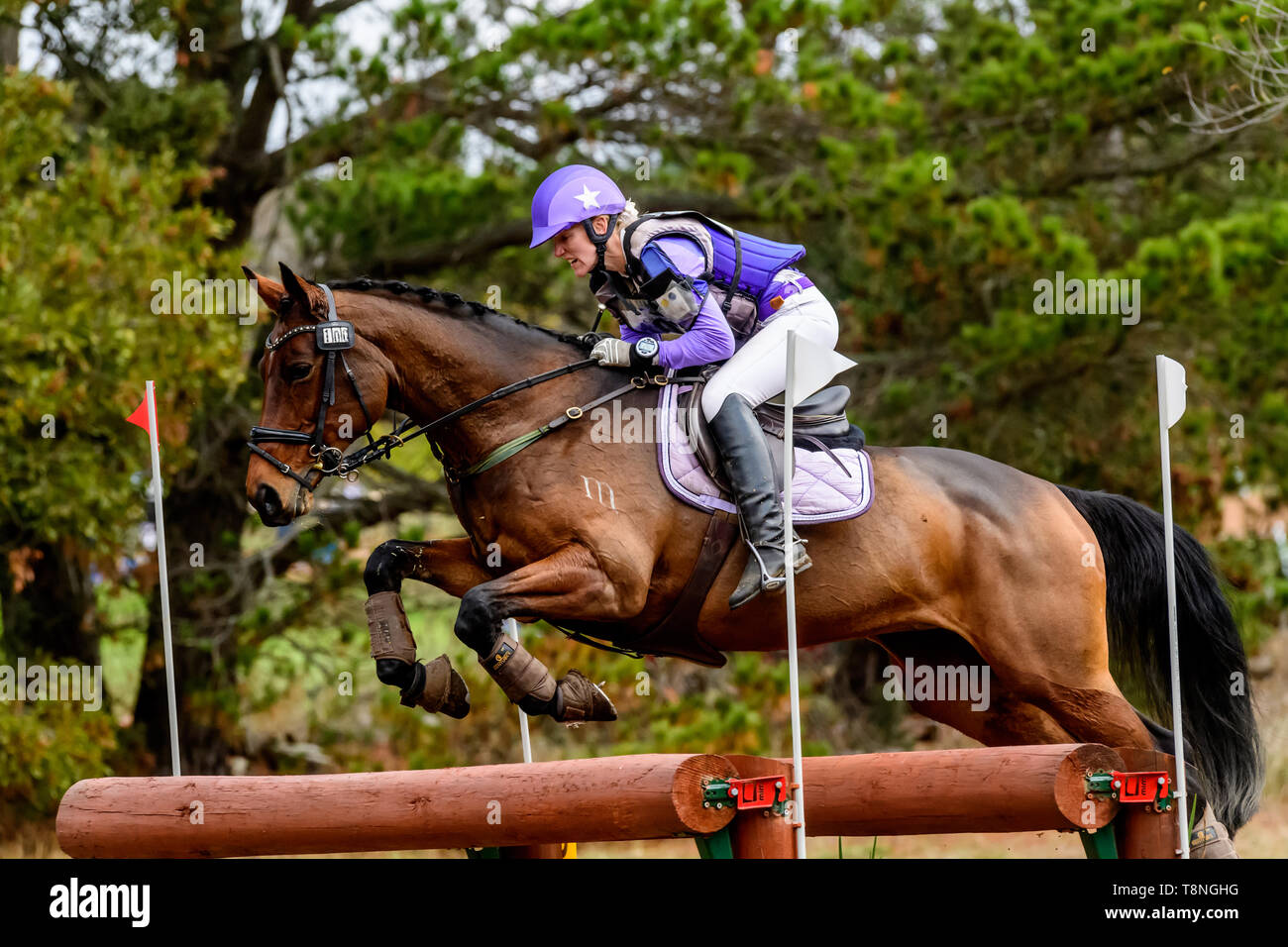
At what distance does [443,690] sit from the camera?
461 centimetres

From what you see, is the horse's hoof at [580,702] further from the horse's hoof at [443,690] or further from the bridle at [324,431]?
the bridle at [324,431]

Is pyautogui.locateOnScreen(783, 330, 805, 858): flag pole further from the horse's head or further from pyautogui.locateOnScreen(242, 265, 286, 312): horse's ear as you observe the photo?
pyautogui.locateOnScreen(242, 265, 286, 312): horse's ear

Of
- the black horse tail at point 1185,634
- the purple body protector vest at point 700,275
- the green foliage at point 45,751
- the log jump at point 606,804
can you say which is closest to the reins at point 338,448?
the purple body protector vest at point 700,275

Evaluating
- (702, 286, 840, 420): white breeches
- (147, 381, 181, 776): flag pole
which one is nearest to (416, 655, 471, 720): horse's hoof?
(147, 381, 181, 776): flag pole

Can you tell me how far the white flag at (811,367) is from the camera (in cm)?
448

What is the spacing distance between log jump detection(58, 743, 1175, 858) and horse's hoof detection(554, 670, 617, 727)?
0.36 m

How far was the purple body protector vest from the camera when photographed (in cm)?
461

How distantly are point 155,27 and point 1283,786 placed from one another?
10368 millimetres

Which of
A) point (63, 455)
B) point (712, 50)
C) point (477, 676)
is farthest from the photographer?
point (477, 676)

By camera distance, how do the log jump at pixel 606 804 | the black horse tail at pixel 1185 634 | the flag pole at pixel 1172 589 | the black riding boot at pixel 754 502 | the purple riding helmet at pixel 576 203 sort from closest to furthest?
the log jump at pixel 606 804, the flag pole at pixel 1172 589, the black riding boot at pixel 754 502, the purple riding helmet at pixel 576 203, the black horse tail at pixel 1185 634

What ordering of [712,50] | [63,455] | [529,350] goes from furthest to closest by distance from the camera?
1. [712,50]
2. [63,455]
3. [529,350]
